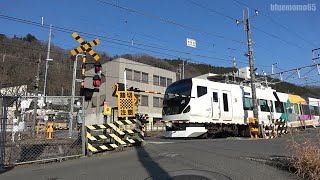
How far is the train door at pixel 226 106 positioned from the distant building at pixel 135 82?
28074 mm

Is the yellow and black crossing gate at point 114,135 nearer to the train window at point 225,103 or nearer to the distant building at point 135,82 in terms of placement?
the train window at point 225,103

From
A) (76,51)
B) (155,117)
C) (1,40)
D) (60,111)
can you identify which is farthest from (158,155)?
(155,117)

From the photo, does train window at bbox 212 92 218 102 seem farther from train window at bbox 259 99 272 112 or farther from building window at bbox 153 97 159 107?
building window at bbox 153 97 159 107

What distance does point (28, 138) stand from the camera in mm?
11891

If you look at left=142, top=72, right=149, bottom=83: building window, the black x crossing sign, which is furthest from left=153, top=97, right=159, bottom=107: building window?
the black x crossing sign

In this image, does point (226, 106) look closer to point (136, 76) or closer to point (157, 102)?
point (136, 76)

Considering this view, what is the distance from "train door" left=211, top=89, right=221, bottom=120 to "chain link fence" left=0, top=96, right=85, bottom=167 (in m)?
8.42

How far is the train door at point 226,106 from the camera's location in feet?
64.7

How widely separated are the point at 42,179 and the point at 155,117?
4402 cm

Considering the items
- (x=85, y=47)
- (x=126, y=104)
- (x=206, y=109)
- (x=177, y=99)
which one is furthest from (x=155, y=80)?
(x=85, y=47)

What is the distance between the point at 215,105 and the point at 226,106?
120 cm

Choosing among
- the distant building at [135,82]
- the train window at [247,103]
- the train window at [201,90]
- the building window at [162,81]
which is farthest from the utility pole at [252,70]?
the building window at [162,81]

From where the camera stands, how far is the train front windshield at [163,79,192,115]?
18.2 meters

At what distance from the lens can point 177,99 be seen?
18688 mm
